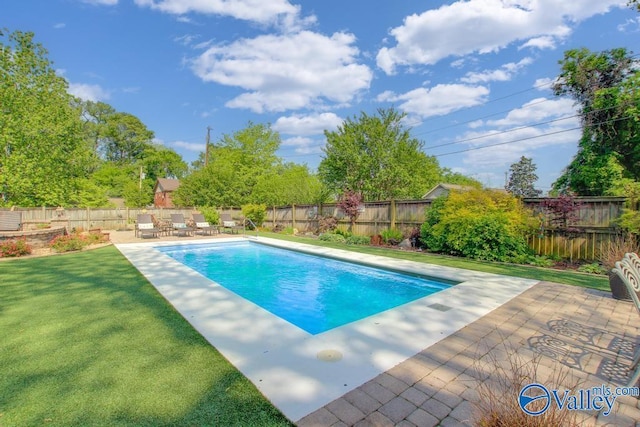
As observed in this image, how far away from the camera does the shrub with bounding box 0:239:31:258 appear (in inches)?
331

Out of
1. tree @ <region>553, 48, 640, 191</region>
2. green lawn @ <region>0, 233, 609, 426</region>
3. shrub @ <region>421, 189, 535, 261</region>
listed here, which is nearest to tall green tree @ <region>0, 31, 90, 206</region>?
green lawn @ <region>0, 233, 609, 426</region>

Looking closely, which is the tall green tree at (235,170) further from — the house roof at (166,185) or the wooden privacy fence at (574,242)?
the wooden privacy fence at (574,242)

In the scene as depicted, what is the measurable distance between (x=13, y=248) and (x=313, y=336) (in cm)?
1034

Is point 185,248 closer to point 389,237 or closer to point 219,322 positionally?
point 389,237

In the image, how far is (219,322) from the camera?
362 centimetres

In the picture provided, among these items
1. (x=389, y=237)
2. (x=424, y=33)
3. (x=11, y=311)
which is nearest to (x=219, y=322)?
(x=11, y=311)

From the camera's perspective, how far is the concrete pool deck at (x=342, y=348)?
2041 mm

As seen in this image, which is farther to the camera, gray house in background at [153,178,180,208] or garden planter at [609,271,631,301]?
gray house in background at [153,178,180,208]

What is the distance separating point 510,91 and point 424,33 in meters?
7.99

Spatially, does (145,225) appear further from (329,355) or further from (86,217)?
(329,355)

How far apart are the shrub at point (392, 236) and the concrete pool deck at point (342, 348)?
6.04 meters

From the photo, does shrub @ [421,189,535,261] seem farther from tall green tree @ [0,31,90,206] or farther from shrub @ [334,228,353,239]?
tall green tree @ [0,31,90,206]

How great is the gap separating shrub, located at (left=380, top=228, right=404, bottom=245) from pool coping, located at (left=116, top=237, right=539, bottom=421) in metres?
5.71

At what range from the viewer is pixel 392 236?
11672 millimetres
